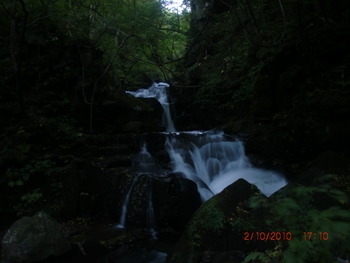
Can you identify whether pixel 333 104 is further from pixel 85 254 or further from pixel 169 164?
pixel 85 254

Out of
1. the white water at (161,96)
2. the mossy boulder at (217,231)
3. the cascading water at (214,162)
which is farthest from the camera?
the white water at (161,96)

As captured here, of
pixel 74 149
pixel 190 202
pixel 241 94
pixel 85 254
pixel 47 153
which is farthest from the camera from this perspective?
pixel 241 94

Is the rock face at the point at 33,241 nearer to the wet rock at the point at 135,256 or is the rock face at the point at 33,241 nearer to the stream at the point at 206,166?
the wet rock at the point at 135,256

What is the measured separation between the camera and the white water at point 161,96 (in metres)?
12.9

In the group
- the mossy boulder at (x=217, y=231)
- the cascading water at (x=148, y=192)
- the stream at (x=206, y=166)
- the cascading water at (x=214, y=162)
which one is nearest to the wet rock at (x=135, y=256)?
the cascading water at (x=148, y=192)

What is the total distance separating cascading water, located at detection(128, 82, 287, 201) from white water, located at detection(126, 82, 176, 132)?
4.14m

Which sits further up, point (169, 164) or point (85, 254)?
point (169, 164)

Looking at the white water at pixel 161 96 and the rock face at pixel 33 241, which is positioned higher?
the white water at pixel 161 96

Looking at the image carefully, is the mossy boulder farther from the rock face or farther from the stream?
the rock face

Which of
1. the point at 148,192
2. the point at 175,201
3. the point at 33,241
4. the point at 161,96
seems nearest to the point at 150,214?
the point at 148,192

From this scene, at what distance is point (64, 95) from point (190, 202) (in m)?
5.17

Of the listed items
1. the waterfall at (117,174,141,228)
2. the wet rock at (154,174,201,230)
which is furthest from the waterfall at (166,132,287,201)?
Answer: the waterfall at (117,174,141,228)

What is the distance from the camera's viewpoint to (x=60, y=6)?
25.1ft

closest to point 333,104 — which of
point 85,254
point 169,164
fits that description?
point 169,164
